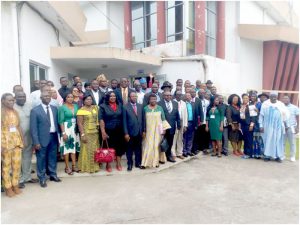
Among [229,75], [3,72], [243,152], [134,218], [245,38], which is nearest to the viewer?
[134,218]

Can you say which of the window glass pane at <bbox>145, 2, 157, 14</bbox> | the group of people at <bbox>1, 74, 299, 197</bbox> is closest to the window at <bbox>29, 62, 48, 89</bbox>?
the group of people at <bbox>1, 74, 299, 197</bbox>

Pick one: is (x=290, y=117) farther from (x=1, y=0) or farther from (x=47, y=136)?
(x=1, y=0)

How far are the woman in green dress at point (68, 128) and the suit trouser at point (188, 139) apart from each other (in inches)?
106

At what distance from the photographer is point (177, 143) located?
22.6 ft

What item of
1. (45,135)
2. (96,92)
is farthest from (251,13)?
(45,135)

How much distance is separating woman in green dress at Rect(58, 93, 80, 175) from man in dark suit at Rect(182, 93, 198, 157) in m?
2.66

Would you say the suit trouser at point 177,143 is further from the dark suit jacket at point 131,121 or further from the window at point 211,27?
the window at point 211,27

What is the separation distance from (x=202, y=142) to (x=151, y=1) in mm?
8604

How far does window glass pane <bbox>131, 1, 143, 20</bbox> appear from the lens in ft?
46.1

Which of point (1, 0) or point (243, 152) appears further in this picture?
point (243, 152)

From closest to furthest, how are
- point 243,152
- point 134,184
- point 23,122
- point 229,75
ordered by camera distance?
point 23,122 < point 134,184 < point 243,152 < point 229,75

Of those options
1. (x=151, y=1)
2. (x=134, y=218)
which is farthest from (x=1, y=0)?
(x=151, y=1)

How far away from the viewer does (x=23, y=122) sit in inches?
188

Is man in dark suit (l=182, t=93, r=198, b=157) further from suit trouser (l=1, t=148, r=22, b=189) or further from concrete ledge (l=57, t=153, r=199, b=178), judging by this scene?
suit trouser (l=1, t=148, r=22, b=189)
